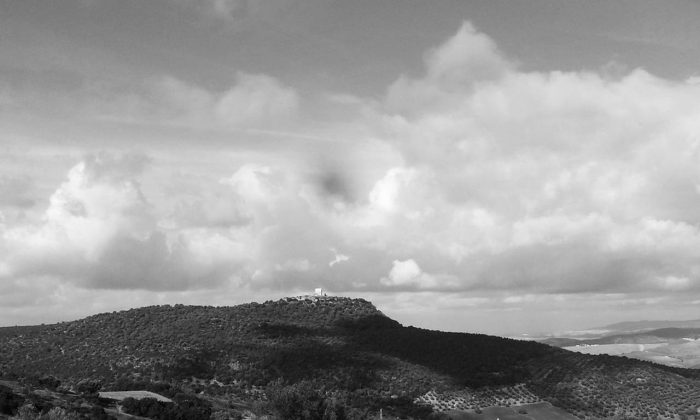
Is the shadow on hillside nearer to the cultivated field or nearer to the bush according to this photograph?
the cultivated field

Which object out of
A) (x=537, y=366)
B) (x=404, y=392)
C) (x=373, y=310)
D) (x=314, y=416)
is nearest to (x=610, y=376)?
(x=537, y=366)

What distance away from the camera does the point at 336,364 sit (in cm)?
12481

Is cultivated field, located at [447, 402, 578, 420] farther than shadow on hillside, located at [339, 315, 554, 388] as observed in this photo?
No

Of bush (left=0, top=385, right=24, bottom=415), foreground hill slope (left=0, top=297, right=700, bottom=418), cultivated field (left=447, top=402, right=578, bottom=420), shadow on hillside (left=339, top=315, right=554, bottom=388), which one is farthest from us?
shadow on hillside (left=339, top=315, right=554, bottom=388)

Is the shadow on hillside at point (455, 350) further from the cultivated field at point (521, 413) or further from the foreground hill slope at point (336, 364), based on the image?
the cultivated field at point (521, 413)

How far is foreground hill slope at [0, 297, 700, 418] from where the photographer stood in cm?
10831

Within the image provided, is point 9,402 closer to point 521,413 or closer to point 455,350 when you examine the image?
point 521,413

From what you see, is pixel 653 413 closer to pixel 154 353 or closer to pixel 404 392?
pixel 404 392

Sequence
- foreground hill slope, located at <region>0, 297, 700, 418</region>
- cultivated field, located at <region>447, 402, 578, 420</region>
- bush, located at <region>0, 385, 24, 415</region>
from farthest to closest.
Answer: foreground hill slope, located at <region>0, 297, 700, 418</region>
cultivated field, located at <region>447, 402, 578, 420</region>
bush, located at <region>0, 385, 24, 415</region>

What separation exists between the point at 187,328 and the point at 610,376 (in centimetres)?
9068

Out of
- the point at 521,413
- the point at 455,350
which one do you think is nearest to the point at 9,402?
the point at 521,413

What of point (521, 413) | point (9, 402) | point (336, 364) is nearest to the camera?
point (9, 402)

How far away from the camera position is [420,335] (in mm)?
158625

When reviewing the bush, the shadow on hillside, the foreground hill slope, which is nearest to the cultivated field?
the foreground hill slope
